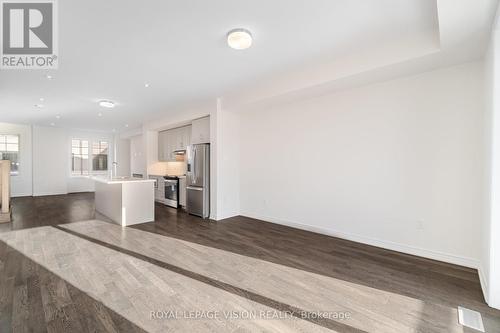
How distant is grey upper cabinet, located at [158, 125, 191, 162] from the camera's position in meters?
6.65

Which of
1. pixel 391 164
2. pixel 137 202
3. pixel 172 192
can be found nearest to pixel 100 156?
pixel 172 192

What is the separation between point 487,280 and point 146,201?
18.0 ft

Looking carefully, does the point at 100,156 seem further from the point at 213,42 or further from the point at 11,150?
the point at 213,42

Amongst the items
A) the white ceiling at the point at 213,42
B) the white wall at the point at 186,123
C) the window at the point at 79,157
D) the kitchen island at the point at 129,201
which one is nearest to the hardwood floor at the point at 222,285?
the kitchen island at the point at 129,201

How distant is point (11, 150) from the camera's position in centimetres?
814

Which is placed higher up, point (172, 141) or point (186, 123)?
point (186, 123)

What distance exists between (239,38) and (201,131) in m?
3.36

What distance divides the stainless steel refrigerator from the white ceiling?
4.82 feet

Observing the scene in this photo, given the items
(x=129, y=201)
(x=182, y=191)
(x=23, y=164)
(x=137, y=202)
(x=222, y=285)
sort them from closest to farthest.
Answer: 1. (x=222, y=285)
2. (x=129, y=201)
3. (x=137, y=202)
4. (x=182, y=191)
5. (x=23, y=164)

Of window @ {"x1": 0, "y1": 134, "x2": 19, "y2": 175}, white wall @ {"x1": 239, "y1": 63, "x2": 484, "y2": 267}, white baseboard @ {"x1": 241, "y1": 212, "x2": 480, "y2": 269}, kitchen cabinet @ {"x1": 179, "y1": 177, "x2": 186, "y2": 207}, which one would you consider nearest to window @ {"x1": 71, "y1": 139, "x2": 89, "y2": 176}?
window @ {"x1": 0, "y1": 134, "x2": 19, "y2": 175}

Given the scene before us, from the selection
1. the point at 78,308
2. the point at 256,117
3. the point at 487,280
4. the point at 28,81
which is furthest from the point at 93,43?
the point at 487,280

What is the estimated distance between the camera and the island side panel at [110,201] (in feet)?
15.6

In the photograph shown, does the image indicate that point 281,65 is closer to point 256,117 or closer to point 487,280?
point 256,117

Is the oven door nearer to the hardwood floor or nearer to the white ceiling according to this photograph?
the hardwood floor
